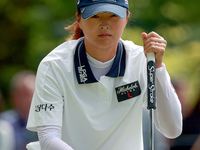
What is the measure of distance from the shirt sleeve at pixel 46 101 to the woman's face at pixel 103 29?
13.7 inches

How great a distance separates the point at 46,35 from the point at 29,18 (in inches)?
19.9

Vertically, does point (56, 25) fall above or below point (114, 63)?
above

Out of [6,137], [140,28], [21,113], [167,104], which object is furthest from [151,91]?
[140,28]

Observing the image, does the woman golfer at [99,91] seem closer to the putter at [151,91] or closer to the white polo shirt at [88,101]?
the white polo shirt at [88,101]

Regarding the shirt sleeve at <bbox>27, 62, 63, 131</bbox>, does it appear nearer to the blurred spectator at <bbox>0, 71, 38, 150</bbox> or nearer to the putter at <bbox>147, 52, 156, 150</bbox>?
the putter at <bbox>147, 52, 156, 150</bbox>

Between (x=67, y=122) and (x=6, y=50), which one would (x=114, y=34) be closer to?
(x=67, y=122)

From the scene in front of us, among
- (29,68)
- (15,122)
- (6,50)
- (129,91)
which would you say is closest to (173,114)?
(129,91)

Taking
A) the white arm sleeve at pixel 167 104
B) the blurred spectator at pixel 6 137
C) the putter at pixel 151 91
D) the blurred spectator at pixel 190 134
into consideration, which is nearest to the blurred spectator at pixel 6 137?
the blurred spectator at pixel 6 137

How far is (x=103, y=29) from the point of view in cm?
316

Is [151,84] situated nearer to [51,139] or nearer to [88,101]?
[88,101]

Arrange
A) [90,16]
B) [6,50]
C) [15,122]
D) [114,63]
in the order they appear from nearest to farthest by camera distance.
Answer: [90,16] → [114,63] → [15,122] → [6,50]

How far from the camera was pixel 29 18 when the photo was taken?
26.5ft

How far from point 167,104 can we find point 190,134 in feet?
7.98

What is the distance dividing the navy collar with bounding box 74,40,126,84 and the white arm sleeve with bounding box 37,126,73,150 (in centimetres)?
38
